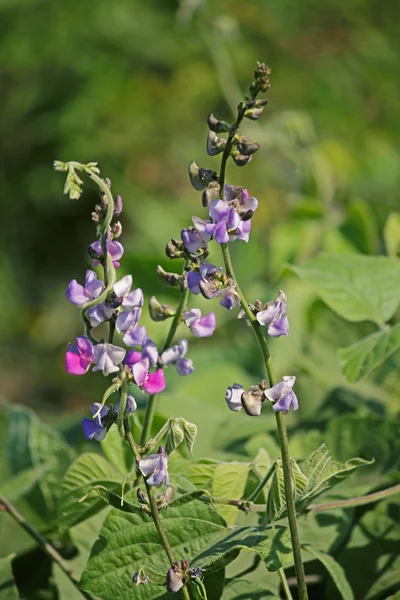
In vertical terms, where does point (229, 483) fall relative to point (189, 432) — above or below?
below

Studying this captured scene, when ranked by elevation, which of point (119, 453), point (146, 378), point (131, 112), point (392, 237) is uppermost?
point (146, 378)

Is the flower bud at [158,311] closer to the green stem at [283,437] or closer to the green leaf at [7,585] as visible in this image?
the green stem at [283,437]

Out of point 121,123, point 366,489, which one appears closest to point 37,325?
point 121,123

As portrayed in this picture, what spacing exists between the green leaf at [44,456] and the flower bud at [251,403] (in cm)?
44

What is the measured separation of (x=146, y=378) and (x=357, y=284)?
1.54ft

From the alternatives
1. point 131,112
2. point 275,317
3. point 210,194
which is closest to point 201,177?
point 210,194

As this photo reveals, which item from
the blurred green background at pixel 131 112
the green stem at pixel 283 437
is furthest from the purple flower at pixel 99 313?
the blurred green background at pixel 131 112

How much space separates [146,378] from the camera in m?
0.64

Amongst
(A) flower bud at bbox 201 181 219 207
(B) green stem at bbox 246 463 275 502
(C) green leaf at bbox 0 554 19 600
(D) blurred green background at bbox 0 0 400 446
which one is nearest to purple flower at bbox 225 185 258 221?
(A) flower bud at bbox 201 181 219 207

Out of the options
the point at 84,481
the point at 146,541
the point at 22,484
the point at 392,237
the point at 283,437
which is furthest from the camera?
the point at 392,237

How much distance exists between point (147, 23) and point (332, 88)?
1.08 meters

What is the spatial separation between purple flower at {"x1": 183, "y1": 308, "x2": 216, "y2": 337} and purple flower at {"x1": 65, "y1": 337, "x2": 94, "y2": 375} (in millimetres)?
94

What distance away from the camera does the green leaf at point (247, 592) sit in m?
0.77

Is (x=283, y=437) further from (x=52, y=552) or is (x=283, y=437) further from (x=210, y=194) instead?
(x=52, y=552)
